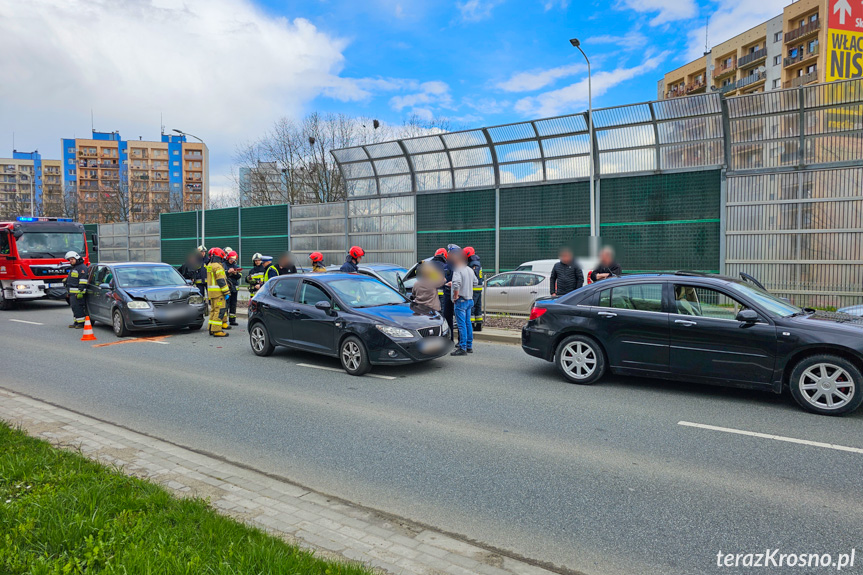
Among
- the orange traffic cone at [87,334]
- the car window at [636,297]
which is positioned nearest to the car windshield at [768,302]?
the car window at [636,297]

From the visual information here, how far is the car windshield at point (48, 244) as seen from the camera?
723 inches

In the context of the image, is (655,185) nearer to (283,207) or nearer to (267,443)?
(267,443)

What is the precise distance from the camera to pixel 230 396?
7.14m

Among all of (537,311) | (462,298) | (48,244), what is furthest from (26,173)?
(537,311)

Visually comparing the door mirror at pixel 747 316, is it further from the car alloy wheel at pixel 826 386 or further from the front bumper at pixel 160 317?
the front bumper at pixel 160 317

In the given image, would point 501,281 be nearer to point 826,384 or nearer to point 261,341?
point 261,341

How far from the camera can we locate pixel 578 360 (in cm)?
761

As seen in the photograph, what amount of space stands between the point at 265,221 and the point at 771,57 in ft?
212

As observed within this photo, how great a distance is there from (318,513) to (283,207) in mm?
21811

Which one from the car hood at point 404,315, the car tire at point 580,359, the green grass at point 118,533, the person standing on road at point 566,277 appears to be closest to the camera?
the green grass at point 118,533

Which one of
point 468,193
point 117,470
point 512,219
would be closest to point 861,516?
point 117,470

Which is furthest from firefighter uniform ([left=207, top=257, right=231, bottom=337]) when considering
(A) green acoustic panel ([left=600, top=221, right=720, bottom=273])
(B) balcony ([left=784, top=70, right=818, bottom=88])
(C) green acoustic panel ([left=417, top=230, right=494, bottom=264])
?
(B) balcony ([left=784, top=70, right=818, bottom=88])

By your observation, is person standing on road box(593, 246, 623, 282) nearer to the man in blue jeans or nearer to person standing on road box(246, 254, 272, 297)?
the man in blue jeans

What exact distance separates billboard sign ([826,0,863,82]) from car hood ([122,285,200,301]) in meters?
26.8
